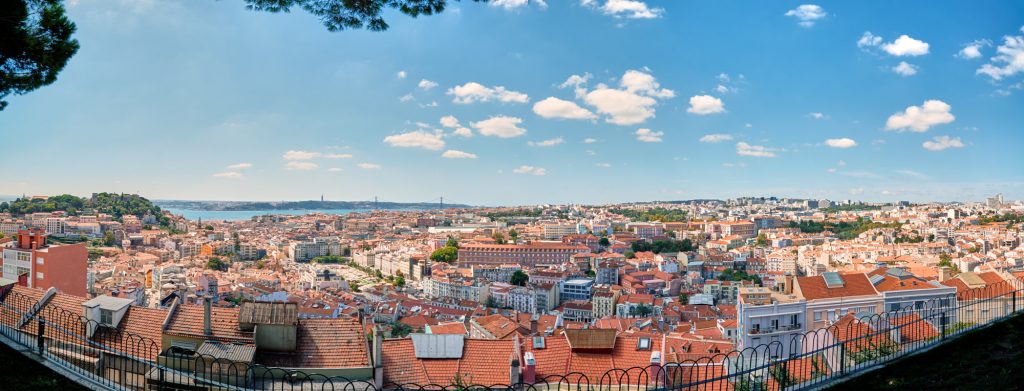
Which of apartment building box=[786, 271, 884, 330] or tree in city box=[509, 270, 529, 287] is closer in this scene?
apartment building box=[786, 271, 884, 330]

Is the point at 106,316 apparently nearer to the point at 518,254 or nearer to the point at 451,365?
the point at 451,365

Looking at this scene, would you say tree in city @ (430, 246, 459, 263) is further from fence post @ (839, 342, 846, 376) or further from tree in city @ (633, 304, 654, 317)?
fence post @ (839, 342, 846, 376)

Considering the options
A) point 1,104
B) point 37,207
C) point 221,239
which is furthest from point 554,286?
point 37,207

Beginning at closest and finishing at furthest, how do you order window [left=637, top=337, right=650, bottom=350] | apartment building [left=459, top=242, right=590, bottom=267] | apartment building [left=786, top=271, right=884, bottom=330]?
window [left=637, top=337, right=650, bottom=350] < apartment building [left=786, top=271, right=884, bottom=330] < apartment building [left=459, top=242, right=590, bottom=267]

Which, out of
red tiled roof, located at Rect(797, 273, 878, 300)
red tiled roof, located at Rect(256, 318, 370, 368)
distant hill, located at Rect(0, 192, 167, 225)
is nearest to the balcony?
red tiled roof, located at Rect(797, 273, 878, 300)

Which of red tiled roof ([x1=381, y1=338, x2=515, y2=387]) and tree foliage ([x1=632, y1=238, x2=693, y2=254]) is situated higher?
red tiled roof ([x1=381, y1=338, x2=515, y2=387])

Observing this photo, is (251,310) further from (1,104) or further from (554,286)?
(554,286)

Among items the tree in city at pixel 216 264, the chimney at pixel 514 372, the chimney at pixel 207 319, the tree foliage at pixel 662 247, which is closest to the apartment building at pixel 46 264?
the chimney at pixel 207 319
